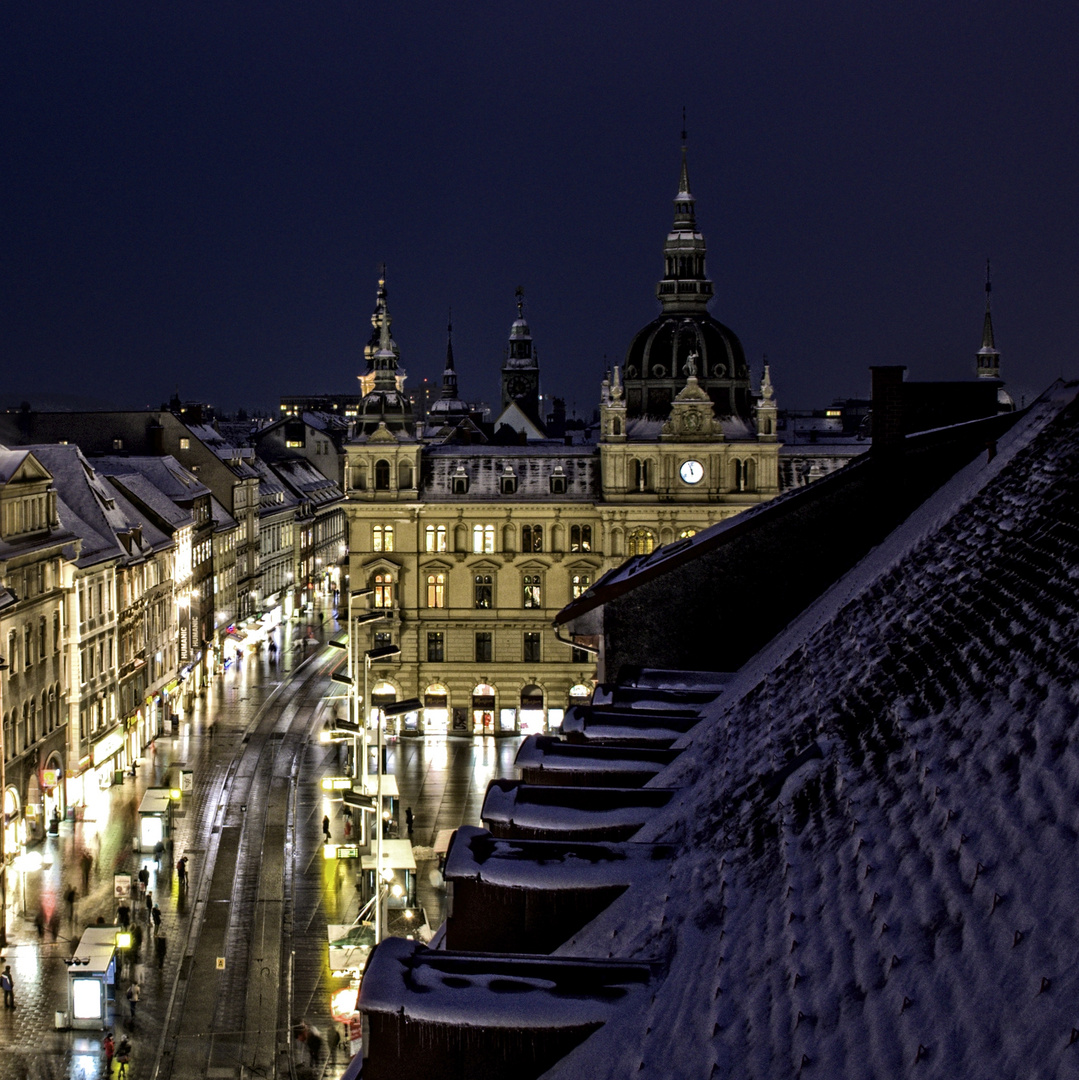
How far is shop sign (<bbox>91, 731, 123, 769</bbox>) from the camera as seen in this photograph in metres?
58.8

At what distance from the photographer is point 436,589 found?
7494cm

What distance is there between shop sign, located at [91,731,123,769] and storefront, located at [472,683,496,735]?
17904 mm

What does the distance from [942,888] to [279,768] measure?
57.6m

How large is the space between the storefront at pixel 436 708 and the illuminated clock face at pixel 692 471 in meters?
15.5

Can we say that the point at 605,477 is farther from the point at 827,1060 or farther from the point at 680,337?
the point at 827,1060

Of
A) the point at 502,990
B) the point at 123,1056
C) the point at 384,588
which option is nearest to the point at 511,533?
the point at 384,588

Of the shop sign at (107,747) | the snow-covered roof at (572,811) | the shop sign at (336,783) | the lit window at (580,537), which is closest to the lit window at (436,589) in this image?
the lit window at (580,537)

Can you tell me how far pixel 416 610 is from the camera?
74.6 meters

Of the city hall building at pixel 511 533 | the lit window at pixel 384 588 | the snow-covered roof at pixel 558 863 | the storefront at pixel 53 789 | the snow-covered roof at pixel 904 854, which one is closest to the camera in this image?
the snow-covered roof at pixel 904 854

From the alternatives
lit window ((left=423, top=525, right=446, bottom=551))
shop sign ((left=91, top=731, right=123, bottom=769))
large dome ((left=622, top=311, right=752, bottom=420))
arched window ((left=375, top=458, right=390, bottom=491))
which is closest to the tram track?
shop sign ((left=91, top=731, right=123, bottom=769))

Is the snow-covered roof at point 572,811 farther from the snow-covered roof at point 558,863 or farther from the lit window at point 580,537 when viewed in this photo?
the lit window at point 580,537

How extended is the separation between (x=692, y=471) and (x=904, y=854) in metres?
67.2

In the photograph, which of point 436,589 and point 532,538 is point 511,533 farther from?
point 436,589

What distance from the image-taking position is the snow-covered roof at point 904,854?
19.7 feet
